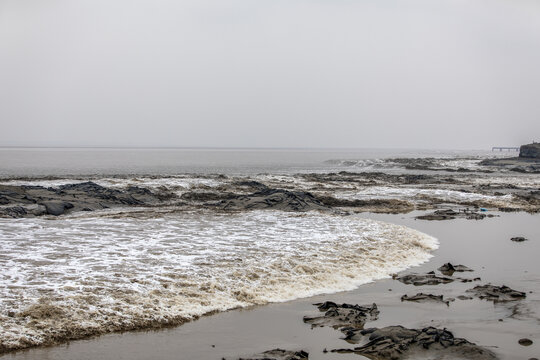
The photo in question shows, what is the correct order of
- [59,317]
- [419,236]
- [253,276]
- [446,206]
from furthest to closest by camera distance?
[446,206] → [419,236] → [253,276] → [59,317]

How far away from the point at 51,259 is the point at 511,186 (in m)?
46.8

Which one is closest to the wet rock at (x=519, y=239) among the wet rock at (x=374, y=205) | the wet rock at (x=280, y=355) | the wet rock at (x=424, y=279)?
the wet rock at (x=424, y=279)

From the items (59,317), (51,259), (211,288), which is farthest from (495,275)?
(51,259)

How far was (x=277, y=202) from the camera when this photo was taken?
1093 inches

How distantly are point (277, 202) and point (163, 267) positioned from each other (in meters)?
15.6

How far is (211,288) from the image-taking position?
1131 centimetres

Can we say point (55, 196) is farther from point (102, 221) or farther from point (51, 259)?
point (51, 259)

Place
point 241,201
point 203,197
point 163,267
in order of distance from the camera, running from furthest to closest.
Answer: point 203,197 < point 241,201 < point 163,267

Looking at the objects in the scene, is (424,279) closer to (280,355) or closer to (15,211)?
(280,355)

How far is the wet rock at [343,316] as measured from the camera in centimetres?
951

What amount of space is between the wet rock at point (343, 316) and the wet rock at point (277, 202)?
1610cm

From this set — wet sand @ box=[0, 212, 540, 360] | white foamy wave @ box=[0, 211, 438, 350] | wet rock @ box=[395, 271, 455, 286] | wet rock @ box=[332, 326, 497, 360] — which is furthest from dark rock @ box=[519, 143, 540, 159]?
wet rock @ box=[332, 326, 497, 360]

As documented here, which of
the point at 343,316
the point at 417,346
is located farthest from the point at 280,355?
the point at 417,346

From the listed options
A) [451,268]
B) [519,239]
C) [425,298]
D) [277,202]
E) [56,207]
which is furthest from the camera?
[277,202]
